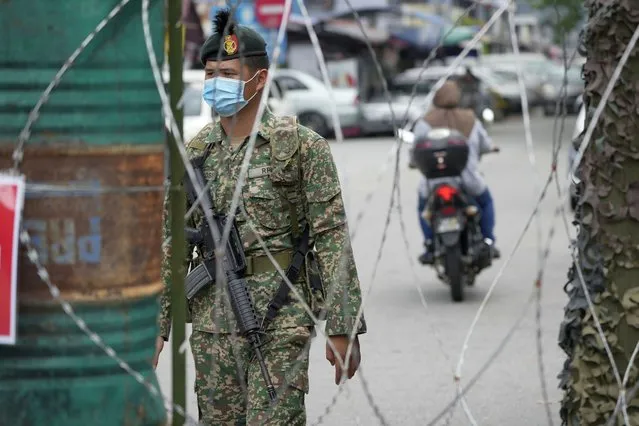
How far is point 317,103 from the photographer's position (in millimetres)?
33469

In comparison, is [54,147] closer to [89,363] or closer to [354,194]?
[89,363]

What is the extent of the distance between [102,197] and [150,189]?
0.40 ft

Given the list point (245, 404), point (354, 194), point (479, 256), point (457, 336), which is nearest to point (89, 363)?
point (245, 404)

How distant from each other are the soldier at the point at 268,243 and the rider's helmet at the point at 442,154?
5432 mm

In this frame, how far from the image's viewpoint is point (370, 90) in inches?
1658

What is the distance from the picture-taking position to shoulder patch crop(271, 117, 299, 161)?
457 cm

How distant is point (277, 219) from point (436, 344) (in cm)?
412

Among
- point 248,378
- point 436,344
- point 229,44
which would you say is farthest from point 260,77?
point 436,344

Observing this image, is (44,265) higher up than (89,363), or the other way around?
(44,265)

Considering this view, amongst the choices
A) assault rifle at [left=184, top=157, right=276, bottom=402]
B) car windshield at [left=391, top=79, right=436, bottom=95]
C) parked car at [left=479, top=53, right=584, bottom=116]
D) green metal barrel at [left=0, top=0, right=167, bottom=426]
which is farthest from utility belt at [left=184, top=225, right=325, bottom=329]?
parked car at [left=479, top=53, right=584, bottom=116]

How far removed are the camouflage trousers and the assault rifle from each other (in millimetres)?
34

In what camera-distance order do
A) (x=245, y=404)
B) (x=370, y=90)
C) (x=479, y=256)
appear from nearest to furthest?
(x=245, y=404) < (x=479, y=256) < (x=370, y=90)

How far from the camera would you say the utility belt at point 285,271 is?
15.0ft

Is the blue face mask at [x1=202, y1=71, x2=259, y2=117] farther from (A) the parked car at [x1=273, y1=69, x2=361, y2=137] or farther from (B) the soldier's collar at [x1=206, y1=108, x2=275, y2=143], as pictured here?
(A) the parked car at [x1=273, y1=69, x2=361, y2=137]
